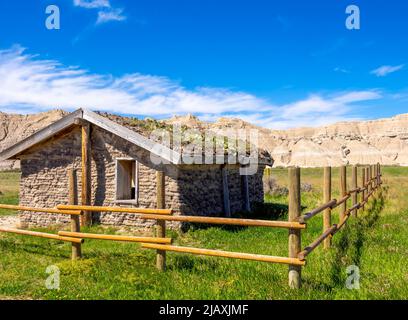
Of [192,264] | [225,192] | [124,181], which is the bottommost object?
[192,264]

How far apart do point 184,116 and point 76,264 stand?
10836 centimetres

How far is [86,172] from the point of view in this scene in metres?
12.9

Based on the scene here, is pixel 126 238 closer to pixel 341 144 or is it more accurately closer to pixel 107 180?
pixel 107 180

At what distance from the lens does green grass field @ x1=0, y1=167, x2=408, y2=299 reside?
18.6 ft

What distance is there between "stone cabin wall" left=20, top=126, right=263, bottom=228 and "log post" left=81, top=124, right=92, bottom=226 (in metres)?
0.19

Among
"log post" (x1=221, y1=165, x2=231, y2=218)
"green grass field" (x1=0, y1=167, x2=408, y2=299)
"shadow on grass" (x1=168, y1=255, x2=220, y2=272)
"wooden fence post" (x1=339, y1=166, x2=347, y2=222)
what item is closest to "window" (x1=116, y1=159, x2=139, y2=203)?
"green grass field" (x1=0, y1=167, x2=408, y2=299)

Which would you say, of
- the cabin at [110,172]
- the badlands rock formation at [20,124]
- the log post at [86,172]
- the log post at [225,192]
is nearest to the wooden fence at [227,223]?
the cabin at [110,172]

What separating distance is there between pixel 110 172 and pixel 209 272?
7117 millimetres

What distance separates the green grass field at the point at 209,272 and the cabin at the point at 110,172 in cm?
235

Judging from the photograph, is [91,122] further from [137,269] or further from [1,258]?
[137,269]

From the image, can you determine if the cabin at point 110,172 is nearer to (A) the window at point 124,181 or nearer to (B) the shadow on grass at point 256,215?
(A) the window at point 124,181

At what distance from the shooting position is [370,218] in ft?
41.4

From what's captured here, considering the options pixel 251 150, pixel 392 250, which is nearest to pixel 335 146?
pixel 251 150

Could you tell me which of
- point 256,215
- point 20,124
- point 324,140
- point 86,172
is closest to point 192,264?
point 86,172
